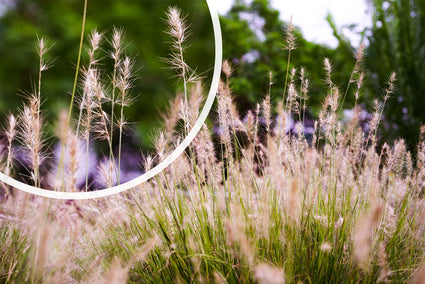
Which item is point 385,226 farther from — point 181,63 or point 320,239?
point 181,63

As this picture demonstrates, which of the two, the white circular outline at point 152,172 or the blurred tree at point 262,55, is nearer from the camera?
the white circular outline at point 152,172

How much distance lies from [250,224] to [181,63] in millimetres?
464

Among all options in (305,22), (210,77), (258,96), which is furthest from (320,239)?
(305,22)

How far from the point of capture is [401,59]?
2088 millimetres

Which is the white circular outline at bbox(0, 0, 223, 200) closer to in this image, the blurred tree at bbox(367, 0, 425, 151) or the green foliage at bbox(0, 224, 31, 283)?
the green foliage at bbox(0, 224, 31, 283)

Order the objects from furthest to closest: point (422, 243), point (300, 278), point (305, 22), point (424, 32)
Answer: point (424, 32) < point (305, 22) < point (422, 243) < point (300, 278)

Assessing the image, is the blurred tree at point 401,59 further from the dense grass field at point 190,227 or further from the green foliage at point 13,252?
the green foliage at point 13,252

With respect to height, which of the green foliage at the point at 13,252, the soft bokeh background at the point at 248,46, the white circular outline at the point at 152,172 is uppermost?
the soft bokeh background at the point at 248,46

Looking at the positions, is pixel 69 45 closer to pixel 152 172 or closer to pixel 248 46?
pixel 152 172

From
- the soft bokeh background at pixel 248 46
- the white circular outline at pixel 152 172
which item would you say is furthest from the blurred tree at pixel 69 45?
the white circular outline at pixel 152 172

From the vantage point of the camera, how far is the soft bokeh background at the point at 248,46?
871 millimetres

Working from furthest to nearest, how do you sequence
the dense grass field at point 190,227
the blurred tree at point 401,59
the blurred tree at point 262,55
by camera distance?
the blurred tree at point 401,59, the blurred tree at point 262,55, the dense grass field at point 190,227

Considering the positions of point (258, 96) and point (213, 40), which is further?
point (258, 96)

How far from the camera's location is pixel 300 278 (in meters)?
0.78
